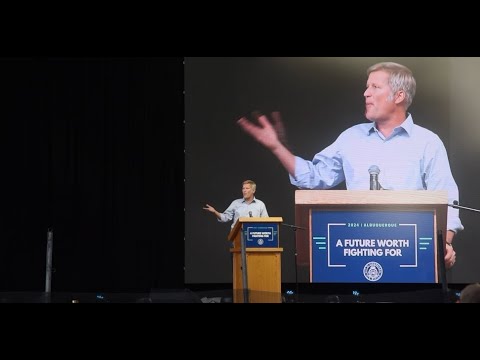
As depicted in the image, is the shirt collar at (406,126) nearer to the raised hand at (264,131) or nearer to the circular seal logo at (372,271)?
Answer: the raised hand at (264,131)

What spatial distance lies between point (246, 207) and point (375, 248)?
4.39ft

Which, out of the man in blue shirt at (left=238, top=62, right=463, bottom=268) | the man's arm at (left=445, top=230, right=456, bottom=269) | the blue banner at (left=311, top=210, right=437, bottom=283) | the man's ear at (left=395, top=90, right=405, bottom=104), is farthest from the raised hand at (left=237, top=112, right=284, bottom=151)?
the man's arm at (left=445, top=230, right=456, bottom=269)

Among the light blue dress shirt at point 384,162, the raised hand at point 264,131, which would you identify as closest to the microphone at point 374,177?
the light blue dress shirt at point 384,162

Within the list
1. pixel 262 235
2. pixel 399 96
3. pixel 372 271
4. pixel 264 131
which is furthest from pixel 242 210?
pixel 262 235

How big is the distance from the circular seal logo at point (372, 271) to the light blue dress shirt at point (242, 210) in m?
1.12

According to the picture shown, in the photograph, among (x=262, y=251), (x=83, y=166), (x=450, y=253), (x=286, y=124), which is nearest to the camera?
(x=262, y=251)

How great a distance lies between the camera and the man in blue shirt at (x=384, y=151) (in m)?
8.36

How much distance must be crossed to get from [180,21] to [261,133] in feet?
4.95

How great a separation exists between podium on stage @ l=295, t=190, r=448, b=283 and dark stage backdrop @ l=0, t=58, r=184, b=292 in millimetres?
1692

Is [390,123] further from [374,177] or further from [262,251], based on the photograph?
[262,251]

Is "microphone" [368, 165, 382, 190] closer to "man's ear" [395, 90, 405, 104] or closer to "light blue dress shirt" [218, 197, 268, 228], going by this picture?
"man's ear" [395, 90, 405, 104]

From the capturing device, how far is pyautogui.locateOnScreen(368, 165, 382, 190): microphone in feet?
27.3

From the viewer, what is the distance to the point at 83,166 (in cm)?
897
